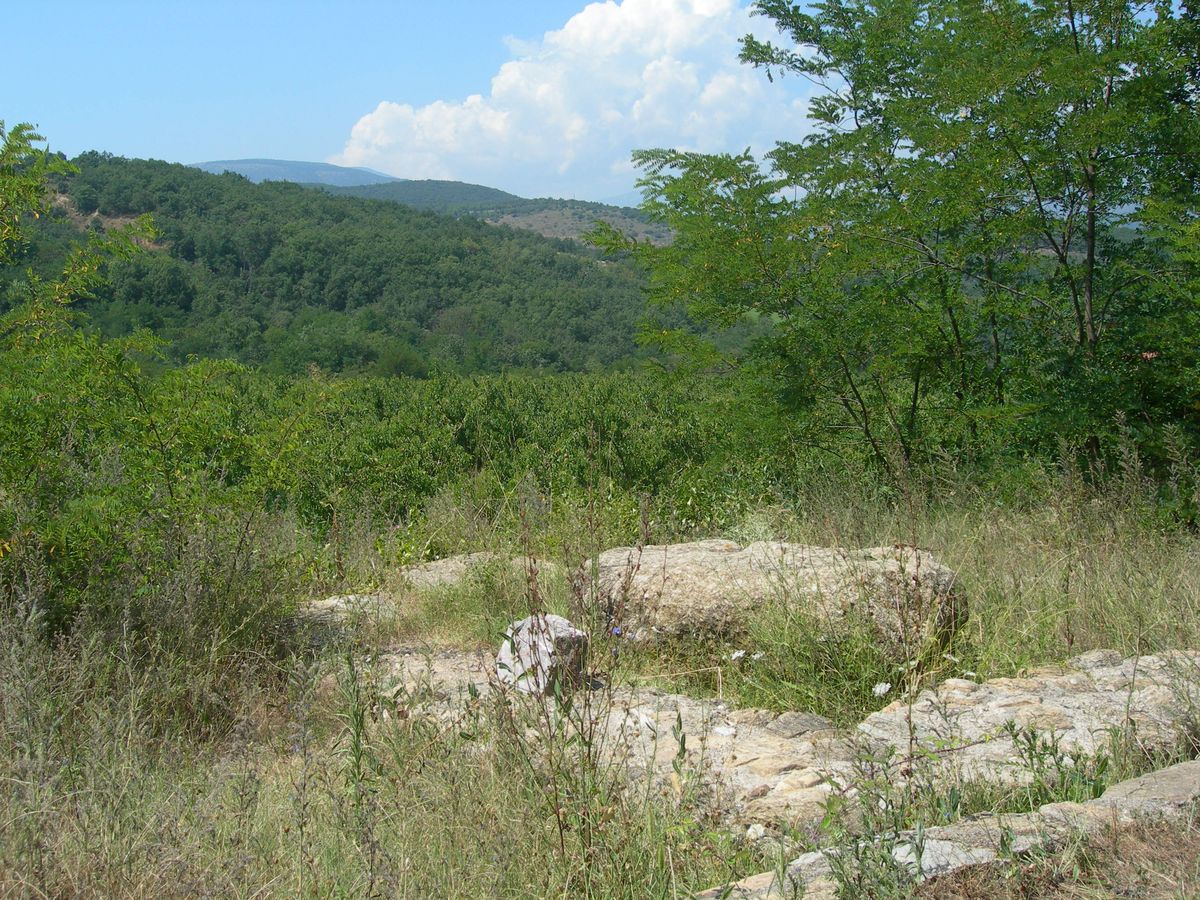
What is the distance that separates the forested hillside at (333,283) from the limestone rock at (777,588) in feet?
105

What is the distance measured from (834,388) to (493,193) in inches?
7635

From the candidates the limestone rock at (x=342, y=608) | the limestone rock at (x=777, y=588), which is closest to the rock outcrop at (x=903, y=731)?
the limestone rock at (x=777, y=588)

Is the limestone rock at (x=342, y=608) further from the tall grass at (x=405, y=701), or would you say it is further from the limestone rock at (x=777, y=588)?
the limestone rock at (x=777, y=588)

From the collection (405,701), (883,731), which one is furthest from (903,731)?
(405,701)

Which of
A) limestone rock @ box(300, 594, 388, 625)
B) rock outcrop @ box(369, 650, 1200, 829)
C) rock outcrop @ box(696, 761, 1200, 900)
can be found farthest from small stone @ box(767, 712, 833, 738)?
limestone rock @ box(300, 594, 388, 625)

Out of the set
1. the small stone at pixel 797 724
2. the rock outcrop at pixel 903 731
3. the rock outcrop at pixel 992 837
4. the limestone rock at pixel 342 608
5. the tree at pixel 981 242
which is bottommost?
the limestone rock at pixel 342 608

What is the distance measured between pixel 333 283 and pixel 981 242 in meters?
56.0

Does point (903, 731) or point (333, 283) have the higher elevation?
point (333, 283)

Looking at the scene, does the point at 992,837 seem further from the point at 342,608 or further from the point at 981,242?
the point at 981,242

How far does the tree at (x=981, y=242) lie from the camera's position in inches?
259

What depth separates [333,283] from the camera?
193 feet

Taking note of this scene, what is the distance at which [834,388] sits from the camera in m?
7.38

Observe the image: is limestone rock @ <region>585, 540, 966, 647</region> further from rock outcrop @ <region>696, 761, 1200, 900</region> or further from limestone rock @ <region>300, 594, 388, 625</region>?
rock outcrop @ <region>696, 761, 1200, 900</region>

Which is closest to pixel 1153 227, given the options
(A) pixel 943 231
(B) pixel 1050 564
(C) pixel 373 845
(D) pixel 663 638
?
(A) pixel 943 231
